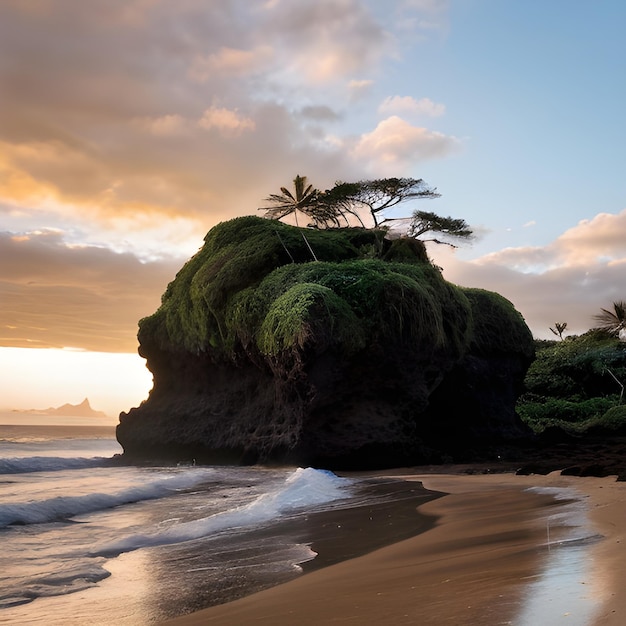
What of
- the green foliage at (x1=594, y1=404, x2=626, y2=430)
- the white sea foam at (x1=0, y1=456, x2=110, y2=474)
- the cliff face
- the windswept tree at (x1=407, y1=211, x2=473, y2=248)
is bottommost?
the green foliage at (x1=594, y1=404, x2=626, y2=430)

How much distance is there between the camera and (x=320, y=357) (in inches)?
572

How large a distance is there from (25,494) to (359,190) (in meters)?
21.9

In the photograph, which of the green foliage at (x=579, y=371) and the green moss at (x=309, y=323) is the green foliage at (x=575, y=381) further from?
the green moss at (x=309, y=323)

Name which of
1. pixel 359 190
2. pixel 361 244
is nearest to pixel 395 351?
pixel 361 244

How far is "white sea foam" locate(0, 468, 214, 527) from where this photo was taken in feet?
23.2

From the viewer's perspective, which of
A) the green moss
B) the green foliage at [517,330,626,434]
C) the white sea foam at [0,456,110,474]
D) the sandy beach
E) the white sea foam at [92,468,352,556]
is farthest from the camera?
the green foliage at [517,330,626,434]

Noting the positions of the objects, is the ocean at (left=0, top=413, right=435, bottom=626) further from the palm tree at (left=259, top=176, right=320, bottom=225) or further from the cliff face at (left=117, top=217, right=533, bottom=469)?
the palm tree at (left=259, top=176, right=320, bottom=225)

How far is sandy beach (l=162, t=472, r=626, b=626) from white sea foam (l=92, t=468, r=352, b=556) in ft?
6.69

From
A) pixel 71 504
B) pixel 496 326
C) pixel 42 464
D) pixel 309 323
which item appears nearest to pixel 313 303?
pixel 309 323

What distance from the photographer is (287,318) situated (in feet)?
48.1

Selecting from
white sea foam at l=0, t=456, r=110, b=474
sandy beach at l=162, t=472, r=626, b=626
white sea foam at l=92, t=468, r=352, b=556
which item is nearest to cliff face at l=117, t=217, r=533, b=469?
white sea foam at l=0, t=456, r=110, b=474

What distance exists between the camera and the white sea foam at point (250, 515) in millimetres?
5496

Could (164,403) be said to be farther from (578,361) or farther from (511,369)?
(578,361)

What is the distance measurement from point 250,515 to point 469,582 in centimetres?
402
